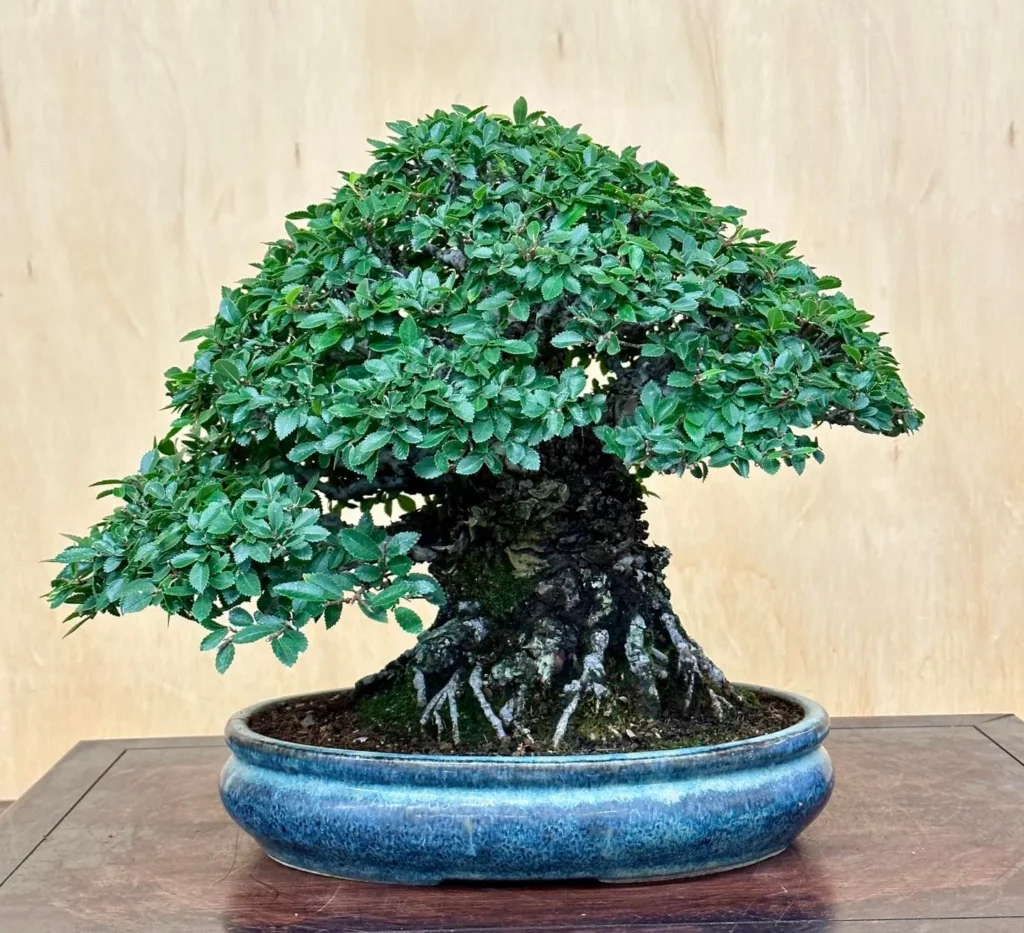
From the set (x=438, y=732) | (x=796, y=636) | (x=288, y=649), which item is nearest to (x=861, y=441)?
(x=796, y=636)

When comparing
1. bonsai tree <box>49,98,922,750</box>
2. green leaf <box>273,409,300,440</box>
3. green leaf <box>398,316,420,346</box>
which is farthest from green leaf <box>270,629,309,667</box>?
green leaf <box>398,316,420,346</box>

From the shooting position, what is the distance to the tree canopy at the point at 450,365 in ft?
5.35

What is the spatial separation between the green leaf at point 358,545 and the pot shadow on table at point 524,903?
1.24 ft

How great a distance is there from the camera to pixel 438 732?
178 centimetres

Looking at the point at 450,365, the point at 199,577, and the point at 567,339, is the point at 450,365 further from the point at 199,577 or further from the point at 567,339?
the point at 199,577

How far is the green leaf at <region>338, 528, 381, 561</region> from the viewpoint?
5.46 ft

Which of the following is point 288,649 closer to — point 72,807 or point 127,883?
point 127,883

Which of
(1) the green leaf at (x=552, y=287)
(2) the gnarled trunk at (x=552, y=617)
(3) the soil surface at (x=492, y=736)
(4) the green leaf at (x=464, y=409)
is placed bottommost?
(3) the soil surface at (x=492, y=736)

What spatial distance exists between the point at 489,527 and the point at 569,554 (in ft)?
0.37

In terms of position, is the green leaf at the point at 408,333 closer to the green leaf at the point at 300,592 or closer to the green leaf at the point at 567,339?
the green leaf at the point at 567,339

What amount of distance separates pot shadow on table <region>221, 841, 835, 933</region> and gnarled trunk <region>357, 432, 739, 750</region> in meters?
0.21

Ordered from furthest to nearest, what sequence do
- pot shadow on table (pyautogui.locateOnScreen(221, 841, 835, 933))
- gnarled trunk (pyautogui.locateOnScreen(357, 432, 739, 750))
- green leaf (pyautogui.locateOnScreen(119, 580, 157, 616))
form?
gnarled trunk (pyautogui.locateOnScreen(357, 432, 739, 750))
green leaf (pyautogui.locateOnScreen(119, 580, 157, 616))
pot shadow on table (pyautogui.locateOnScreen(221, 841, 835, 933))

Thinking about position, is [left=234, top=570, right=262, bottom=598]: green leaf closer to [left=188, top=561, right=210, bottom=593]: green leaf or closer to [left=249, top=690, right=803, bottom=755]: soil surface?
[left=188, top=561, right=210, bottom=593]: green leaf

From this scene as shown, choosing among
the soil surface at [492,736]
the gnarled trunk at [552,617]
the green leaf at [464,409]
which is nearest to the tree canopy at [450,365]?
the green leaf at [464,409]
